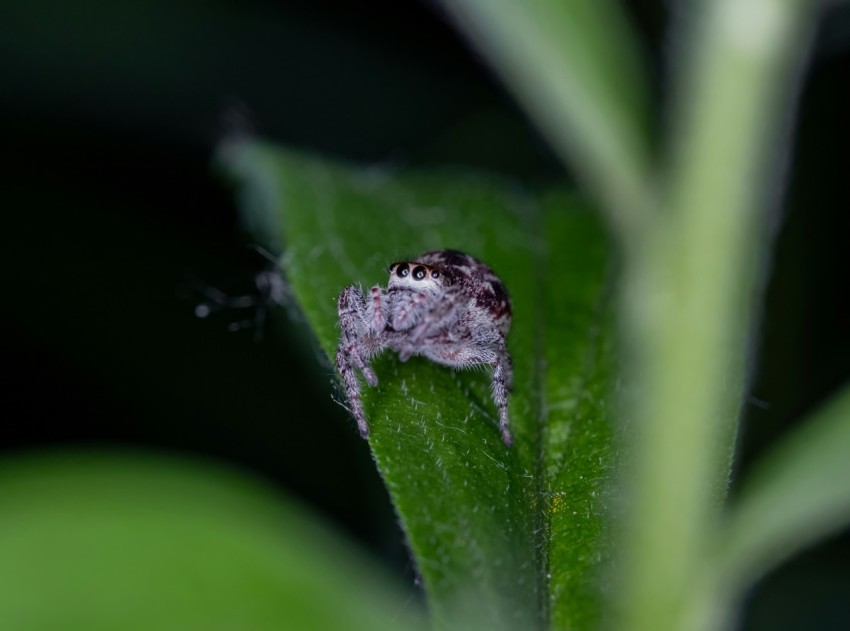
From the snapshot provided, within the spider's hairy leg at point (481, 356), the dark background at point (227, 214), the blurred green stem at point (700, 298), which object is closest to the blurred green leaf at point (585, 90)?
the blurred green stem at point (700, 298)

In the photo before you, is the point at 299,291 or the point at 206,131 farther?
the point at 206,131

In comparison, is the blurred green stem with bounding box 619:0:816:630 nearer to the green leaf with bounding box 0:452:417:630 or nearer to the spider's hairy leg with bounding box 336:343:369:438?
the green leaf with bounding box 0:452:417:630

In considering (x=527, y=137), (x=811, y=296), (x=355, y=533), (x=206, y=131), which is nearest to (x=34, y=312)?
(x=206, y=131)

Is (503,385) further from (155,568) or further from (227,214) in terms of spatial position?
(227,214)

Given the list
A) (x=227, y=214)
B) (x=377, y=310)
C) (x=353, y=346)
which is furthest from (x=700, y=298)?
(x=227, y=214)

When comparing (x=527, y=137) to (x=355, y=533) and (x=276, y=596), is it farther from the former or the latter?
(x=276, y=596)
